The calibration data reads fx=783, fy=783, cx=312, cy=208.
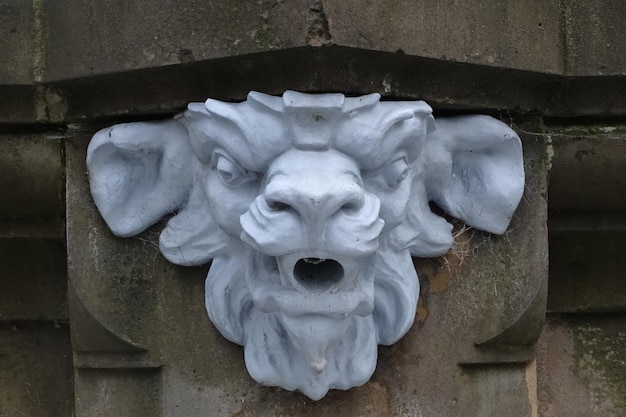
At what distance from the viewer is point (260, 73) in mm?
1007

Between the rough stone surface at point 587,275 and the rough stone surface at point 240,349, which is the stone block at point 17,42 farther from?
the rough stone surface at point 587,275

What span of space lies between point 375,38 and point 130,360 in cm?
62

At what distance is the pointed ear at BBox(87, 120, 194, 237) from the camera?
1120 mm

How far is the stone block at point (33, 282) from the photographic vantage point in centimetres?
139

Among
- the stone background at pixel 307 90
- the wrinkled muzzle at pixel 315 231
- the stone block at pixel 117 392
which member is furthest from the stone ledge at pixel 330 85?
the stone block at pixel 117 392

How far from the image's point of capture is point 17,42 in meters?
1.15

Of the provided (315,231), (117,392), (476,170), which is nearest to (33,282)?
(117,392)

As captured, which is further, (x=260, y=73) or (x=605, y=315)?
(x=605, y=315)

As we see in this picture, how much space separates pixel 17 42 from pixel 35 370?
0.64 m

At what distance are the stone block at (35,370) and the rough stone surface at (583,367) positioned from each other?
0.89 metres

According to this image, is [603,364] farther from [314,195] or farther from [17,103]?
[17,103]

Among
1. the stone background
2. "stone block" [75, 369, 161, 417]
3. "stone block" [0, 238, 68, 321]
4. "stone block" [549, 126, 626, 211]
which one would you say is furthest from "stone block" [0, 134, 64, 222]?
"stone block" [549, 126, 626, 211]

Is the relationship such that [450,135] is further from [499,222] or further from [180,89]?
[180,89]

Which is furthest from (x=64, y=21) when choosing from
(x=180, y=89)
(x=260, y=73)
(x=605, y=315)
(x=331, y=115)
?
(x=605, y=315)
